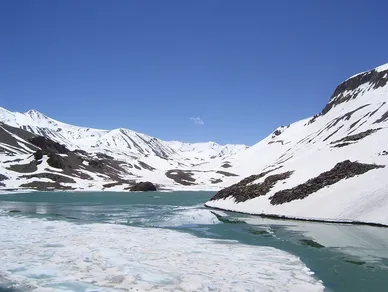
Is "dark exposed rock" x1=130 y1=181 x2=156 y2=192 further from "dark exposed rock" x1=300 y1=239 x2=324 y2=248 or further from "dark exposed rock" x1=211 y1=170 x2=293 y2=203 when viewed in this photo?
"dark exposed rock" x1=300 y1=239 x2=324 y2=248

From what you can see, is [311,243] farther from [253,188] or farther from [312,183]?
[253,188]

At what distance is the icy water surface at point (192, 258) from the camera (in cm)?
1617

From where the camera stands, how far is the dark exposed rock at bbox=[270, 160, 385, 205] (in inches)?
1748

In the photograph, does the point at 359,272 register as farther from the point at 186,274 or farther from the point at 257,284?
the point at 186,274

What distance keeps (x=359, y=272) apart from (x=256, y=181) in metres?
41.2

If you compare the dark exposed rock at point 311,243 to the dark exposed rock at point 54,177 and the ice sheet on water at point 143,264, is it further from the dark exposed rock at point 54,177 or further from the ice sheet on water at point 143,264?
the dark exposed rock at point 54,177

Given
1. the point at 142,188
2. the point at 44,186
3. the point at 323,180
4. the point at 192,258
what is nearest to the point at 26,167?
the point at 44,186

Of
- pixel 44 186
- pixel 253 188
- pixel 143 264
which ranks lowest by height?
pixel 143 264

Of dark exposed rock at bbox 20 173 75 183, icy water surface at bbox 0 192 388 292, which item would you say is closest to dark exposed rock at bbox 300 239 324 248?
icy water surface at bbox 0 192 388 292

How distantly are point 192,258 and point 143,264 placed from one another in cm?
308

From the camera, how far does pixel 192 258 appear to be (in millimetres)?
21234

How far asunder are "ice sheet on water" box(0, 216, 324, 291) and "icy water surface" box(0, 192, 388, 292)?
0.04 meters

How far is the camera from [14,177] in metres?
148

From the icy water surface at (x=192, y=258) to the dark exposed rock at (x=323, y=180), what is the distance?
1107cm
